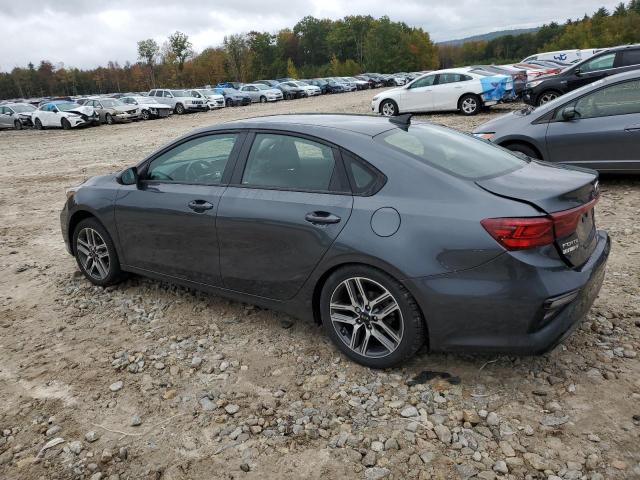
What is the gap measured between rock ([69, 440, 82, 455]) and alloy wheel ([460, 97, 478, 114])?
1632cm

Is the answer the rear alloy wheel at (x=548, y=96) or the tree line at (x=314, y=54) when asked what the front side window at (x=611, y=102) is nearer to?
the rear alloy wheel at (x=548, y=96)

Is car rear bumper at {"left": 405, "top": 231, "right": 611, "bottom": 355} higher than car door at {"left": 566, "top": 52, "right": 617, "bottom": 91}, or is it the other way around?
car door at {"left": 566, "top": 52, "right": 617, "bottom": 91}

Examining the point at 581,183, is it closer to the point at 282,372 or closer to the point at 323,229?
the point at 323,229

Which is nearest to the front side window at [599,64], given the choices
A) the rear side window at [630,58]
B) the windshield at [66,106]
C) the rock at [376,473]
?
the rear side window at [630,58]

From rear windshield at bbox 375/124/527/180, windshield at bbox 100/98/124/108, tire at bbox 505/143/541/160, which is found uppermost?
rear windshield at bbox 375/124/527/180

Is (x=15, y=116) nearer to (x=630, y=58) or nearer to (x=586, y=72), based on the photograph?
(x=586, y=72)

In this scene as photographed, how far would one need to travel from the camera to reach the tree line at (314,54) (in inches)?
2884

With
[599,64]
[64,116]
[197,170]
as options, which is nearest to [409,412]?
[197,170]

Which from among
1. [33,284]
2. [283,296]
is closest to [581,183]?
[283,296]

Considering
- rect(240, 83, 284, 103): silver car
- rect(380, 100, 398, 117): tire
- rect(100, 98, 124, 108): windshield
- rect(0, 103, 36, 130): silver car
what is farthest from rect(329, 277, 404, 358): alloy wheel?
rect(240, 83, 284, 103): silver car

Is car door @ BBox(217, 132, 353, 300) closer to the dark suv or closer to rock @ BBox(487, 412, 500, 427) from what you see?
rock @ BBox(487, 412, 500, 427)

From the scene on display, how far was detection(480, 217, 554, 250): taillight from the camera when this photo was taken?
2805mm

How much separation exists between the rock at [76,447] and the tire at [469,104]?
A: 16304mm

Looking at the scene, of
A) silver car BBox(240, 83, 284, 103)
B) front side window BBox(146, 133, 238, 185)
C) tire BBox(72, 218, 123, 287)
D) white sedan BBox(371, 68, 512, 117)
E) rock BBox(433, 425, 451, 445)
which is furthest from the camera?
silver car BBox(240, 83, 284, 103)
